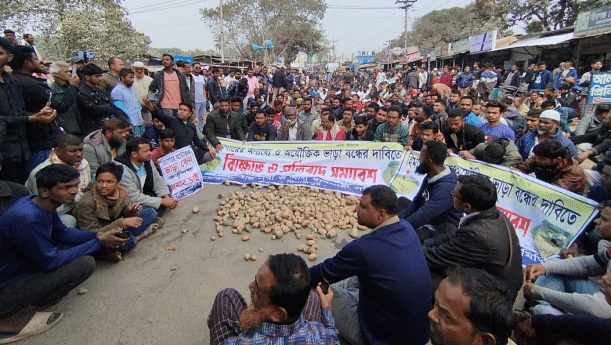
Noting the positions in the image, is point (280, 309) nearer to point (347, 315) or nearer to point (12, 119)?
point (347, 315)

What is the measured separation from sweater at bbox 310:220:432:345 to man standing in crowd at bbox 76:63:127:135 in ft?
14.5

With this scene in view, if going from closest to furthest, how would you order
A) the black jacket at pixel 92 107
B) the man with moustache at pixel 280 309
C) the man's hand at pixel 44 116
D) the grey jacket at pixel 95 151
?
the man with moustache at pixel 280 309
the man's hand at pixel 44 116
the grey jacket at pixel 95 151
the black jacket at pixel 92 107

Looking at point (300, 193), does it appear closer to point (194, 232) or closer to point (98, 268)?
point (194, 232)

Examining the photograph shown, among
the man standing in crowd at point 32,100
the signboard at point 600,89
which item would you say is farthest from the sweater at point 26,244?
the signboard at point 600,89

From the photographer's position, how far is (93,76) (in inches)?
192

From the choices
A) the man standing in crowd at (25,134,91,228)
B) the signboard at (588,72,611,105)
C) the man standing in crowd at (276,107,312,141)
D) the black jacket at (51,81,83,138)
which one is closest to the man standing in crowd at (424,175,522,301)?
the man standing in crowd at (25,134,91,228)

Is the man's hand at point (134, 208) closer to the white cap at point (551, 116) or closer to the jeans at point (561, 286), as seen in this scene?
the jeans at point (561, 286)

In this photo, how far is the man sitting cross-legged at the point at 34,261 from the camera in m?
2.36

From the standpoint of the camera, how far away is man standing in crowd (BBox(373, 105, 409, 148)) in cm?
529

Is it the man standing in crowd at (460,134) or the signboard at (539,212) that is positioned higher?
the man standing in crowd at (460,134)

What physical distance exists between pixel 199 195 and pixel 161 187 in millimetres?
746

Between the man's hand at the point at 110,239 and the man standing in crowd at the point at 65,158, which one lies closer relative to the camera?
the man's hand at the point at 110,239

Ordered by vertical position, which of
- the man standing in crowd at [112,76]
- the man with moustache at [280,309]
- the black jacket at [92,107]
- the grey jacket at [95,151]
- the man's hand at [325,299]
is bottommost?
the man's hand at [325,299]

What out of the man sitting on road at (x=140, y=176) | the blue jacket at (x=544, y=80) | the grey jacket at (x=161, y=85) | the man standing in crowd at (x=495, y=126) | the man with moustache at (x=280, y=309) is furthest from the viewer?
the blue jacket at (x=544, y=80)
